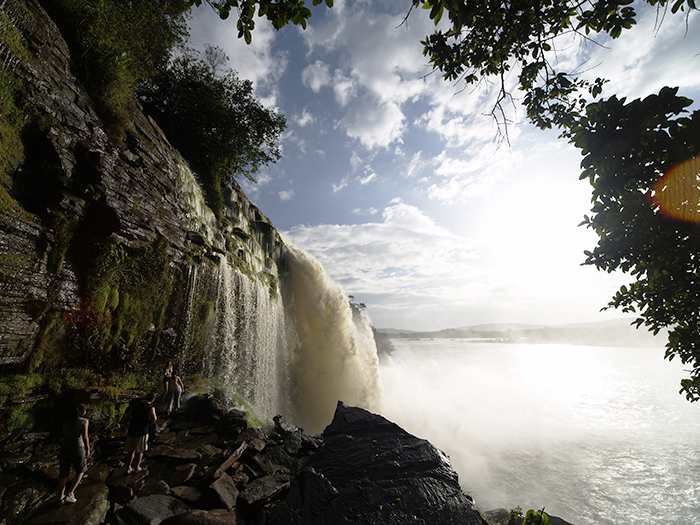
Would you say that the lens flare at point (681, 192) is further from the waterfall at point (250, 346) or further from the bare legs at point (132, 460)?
the waterfall at point (250, 346)

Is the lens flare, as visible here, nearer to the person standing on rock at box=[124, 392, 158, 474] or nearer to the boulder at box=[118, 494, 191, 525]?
the boulder at box=[118, 494, 191, 525]

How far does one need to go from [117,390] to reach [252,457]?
374 centimetres

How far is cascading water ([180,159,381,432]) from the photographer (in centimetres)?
1118

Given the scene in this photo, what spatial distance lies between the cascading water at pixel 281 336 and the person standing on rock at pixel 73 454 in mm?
5452

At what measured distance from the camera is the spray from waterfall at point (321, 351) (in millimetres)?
15258

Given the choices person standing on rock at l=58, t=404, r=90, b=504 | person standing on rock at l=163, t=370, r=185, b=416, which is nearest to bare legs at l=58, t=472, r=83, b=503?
person standing on rock at l=58, t=404, r=90, b=504

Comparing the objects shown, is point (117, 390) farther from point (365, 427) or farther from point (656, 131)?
point (656, 131)

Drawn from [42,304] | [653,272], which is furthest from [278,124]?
[653,272]

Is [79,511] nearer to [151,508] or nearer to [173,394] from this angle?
[151,508]

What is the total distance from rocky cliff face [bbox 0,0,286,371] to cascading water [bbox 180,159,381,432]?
3.98ft

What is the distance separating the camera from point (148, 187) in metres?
9.16

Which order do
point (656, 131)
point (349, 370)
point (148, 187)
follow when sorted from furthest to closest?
point (349, 370) < point (148, 187) < point (656, 131)

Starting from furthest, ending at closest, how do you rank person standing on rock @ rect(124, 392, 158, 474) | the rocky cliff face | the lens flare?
1. the rocky cliff face
2. person standing on rock @ rect(124, 392, 158, 474)
3. the lens flare

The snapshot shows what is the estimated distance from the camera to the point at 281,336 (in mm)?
14766
